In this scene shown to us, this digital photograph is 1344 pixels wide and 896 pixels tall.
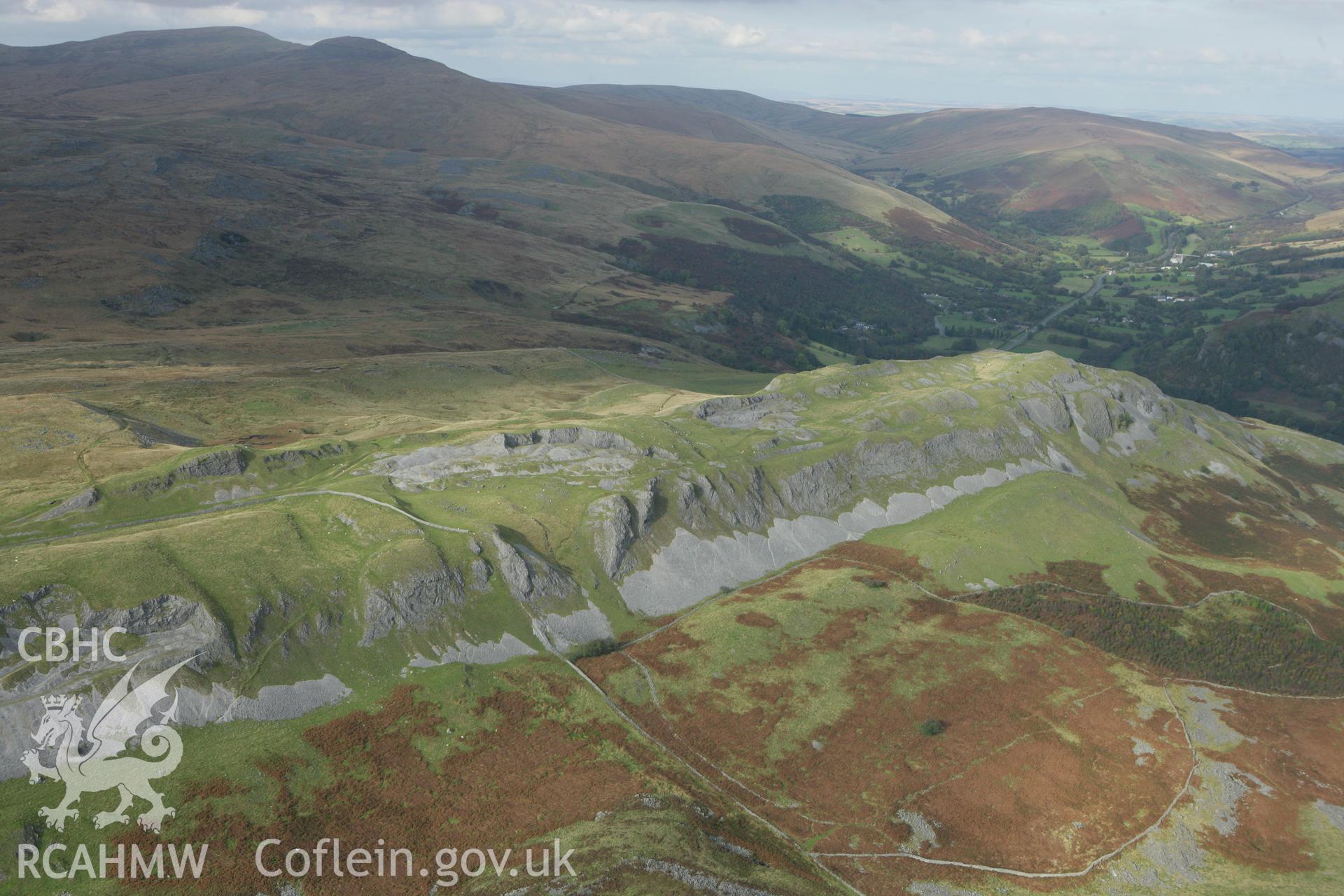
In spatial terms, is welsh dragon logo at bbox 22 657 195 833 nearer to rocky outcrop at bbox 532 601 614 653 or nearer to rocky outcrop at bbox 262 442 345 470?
rocky outcrop at bbox 532 601 614 653

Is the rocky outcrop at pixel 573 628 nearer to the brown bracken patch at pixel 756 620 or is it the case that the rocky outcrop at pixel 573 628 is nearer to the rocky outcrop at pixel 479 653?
the rocky outcrop at pixel 479 653

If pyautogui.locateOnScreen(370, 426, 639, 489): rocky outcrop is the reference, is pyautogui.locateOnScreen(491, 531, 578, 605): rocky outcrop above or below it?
below

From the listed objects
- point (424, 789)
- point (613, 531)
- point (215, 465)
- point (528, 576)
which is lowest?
point (424, 789)

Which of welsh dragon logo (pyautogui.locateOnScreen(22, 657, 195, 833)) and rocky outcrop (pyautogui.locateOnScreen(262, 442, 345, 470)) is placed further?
rocky outcrop (pyautogui.locateOnScreen(262, 442, 345, 470))

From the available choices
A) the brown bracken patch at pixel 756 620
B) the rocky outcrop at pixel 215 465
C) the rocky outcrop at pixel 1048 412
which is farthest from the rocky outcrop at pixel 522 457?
the rocky outcrop at pixel 1048 412

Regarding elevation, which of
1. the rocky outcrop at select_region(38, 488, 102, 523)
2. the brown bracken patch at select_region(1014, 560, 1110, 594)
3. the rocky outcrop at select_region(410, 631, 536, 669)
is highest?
the rocky outcrop at select_region(38, 488, 102, 523)

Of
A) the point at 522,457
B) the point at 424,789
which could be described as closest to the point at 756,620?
the point at 522,457

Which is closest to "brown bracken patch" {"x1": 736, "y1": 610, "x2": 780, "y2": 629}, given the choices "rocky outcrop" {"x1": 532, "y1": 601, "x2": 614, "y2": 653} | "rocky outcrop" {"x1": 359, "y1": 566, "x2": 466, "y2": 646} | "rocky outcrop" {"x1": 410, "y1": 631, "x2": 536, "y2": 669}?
"rocky outcrop" {"x1": 532, "y1": 601, "x2": 614, "y2": 653}

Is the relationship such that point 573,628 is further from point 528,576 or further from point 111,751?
point 111,751
